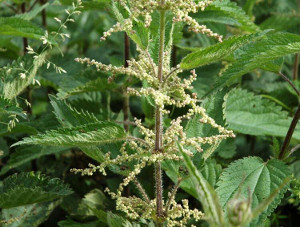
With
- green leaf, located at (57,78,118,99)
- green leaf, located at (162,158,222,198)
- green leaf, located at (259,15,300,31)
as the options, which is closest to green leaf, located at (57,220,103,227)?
green leaf, located at (162,158,222,198)

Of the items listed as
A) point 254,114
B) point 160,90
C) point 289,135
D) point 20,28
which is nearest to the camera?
point 160,90

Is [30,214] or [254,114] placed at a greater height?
[254,114]

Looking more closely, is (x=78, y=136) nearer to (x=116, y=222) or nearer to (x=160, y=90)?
(x=160, y=90)

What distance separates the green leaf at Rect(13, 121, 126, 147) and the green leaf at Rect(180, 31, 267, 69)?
34cm

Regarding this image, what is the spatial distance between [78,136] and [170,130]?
0.35 metres

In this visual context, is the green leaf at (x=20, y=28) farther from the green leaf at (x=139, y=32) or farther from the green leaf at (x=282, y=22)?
the green leaf at (x=282, y=22)

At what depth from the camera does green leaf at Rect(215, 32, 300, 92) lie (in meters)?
1.80

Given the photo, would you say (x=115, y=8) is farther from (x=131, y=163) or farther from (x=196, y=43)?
(x=196, y=43)

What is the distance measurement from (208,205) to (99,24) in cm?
306

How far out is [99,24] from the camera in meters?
4.12

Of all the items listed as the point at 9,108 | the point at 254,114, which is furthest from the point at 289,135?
the point at 9,108

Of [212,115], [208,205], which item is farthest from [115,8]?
[208,205]

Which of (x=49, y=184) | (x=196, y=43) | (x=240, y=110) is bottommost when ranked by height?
(x=49, y=184)

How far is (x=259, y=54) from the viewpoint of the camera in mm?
1811
